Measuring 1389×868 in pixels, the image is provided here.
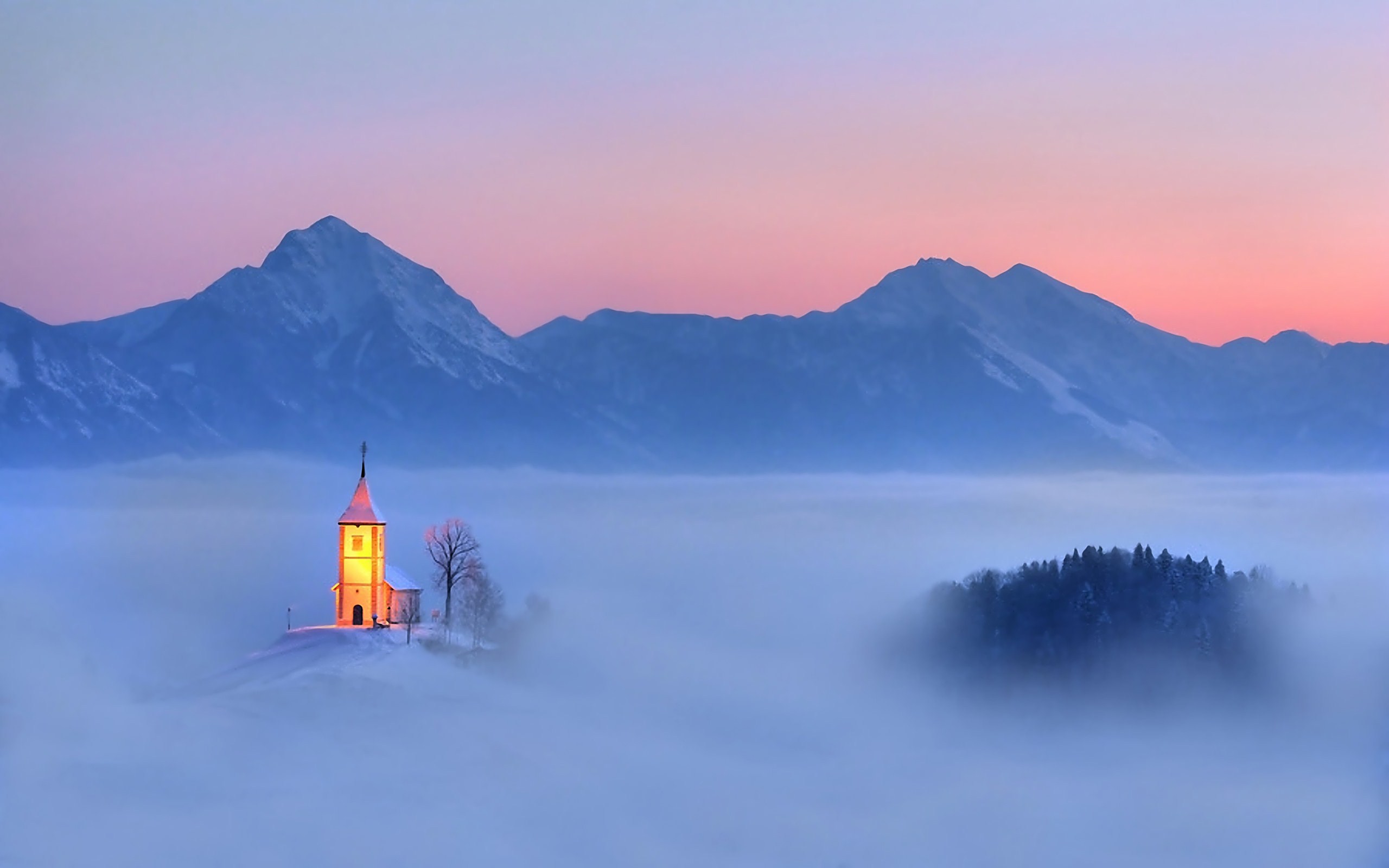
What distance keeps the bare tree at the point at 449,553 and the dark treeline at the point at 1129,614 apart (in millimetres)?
55918

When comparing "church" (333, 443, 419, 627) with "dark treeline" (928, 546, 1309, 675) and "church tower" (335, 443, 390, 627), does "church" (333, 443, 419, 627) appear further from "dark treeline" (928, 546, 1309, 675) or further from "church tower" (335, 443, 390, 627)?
"dark treeline" (928, 546, 1309, 675)

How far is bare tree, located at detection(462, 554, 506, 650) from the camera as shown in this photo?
150 meters

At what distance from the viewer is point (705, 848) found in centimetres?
15138

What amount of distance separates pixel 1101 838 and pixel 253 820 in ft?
218

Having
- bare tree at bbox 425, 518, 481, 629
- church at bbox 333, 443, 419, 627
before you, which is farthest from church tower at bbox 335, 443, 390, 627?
bare tree at bbox 425, 518, 481, 629

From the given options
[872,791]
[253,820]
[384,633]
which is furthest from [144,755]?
[872,791]

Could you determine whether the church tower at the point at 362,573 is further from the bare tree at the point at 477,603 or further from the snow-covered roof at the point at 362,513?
the bare tree at the point at 477,603

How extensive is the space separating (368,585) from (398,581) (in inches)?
114

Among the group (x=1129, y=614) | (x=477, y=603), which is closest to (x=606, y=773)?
(x=477, y=603)

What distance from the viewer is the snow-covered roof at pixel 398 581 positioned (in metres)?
146

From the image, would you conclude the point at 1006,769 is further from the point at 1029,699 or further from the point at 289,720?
the point at 289,720

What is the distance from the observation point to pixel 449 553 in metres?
151

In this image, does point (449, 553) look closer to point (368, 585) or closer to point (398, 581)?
point (398, 581)

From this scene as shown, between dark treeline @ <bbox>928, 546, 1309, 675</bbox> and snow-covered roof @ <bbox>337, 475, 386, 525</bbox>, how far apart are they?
64.9m
